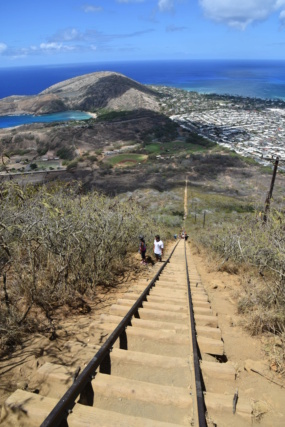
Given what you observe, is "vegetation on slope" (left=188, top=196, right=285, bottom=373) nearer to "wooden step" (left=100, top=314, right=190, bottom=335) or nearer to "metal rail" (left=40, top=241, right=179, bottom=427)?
"wooden step" (left=100, top=314, right=190, bottom=335)

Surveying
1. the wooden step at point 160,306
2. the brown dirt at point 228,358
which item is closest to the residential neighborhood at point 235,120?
the wooden step at point 160,306

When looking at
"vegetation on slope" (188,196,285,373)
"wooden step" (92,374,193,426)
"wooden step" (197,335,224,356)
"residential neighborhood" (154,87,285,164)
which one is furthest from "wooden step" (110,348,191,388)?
"residential neighborhood" (154,87,285,164)

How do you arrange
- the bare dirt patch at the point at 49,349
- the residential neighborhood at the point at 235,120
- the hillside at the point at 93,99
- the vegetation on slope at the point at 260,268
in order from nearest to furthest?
1. the bare dirt patch at the point at 49,349
2. the vegetation on slope at the point at 260,268
3. the residential neighborhood at the point at 235,120
4. the hillside at the point at 93,99

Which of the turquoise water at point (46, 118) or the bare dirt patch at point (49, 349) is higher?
the turquoise water at point (46, 118)

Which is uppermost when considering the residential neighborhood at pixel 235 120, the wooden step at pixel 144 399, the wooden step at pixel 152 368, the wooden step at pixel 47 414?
the residential neighborhood at pixel 235 120

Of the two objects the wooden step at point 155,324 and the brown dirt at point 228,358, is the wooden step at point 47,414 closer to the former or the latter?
the brown dirt at point 228,358

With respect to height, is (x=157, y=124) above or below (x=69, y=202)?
above

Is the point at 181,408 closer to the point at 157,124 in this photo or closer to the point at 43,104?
the point at 157,124

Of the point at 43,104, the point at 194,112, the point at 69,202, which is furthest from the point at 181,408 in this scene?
the point at 43,104
